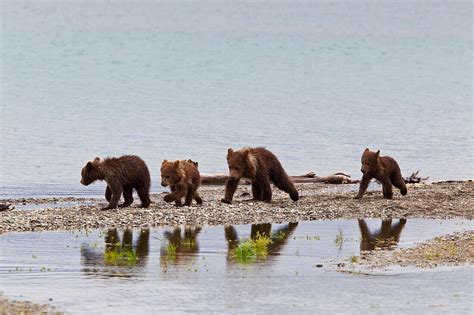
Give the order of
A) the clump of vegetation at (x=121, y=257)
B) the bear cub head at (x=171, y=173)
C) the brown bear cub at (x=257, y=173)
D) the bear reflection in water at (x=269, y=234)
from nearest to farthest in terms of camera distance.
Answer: the clump of vegetation at (x=121, y=257) → the bear reflection in water at (x=269, y=234) → the bear cub head at (x=171, y=173) → the brown bear cub at (x=257, y=173)

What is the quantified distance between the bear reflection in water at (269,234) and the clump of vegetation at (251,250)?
110 mm

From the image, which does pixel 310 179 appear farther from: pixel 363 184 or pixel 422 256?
pixel 422 256

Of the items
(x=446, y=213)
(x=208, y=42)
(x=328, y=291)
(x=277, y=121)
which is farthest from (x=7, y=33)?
(x=328, y=291)

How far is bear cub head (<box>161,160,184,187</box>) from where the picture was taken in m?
21.6

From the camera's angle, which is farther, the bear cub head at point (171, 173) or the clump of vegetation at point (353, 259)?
the bear cub head at point (171, 173)

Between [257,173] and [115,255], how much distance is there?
615cm

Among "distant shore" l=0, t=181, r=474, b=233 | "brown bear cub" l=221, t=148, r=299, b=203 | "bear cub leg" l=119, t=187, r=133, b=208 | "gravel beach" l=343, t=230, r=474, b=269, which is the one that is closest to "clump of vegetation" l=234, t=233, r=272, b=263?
"gravel beach" l=343, t=230, r=474, b=269

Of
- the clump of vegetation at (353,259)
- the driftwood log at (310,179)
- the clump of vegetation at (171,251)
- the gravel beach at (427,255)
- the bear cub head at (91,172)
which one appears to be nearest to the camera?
the gravel beach at (427,255)

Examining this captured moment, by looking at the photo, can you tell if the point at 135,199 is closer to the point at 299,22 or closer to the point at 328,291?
the point at 328,291

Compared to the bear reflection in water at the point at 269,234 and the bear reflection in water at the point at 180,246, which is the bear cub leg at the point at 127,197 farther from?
the bear reflection in water at the point at 269,234

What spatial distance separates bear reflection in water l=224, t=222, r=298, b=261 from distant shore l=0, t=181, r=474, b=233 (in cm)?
45

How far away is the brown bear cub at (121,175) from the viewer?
2177 centimetres

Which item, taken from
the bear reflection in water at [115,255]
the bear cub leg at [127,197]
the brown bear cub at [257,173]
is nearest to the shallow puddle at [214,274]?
the bear reflection in water at [115,255]

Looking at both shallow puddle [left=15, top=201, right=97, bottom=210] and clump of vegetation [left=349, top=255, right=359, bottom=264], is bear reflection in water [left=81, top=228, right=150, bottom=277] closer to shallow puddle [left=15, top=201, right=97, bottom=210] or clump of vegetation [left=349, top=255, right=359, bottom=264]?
clump of vegetation [left=349, top=255, right=359, bottom=264]
